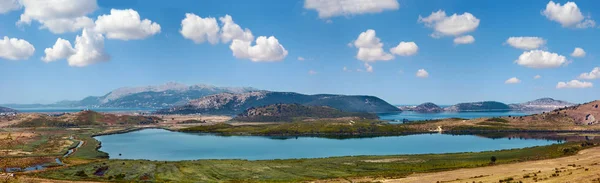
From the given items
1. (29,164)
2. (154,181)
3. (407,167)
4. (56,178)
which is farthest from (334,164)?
(29,164)

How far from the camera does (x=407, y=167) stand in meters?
108

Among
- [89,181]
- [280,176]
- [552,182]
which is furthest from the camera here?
[280,176]

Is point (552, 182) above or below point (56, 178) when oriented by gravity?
above

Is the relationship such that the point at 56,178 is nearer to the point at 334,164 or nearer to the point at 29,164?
the point at 29,164

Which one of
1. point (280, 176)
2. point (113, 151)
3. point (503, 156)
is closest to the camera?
point (280, 176)

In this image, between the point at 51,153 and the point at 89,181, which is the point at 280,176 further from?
the point at 51,153

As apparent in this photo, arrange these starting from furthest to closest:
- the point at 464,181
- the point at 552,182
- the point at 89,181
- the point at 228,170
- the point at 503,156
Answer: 1. the point at 503,156
2. the point at 228,170
3. the point at 89,181
4. the point at 464,181
5. the point at 552,182

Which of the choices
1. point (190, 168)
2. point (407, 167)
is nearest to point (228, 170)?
point (190, 168)

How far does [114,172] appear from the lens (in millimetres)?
101375

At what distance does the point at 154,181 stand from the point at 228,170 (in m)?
21.0

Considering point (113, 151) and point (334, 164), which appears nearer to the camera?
point (334, 164)

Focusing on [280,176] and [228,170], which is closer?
[280,176]

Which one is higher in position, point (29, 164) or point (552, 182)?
point (552, 182)

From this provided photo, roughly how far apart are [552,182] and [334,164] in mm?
69572
